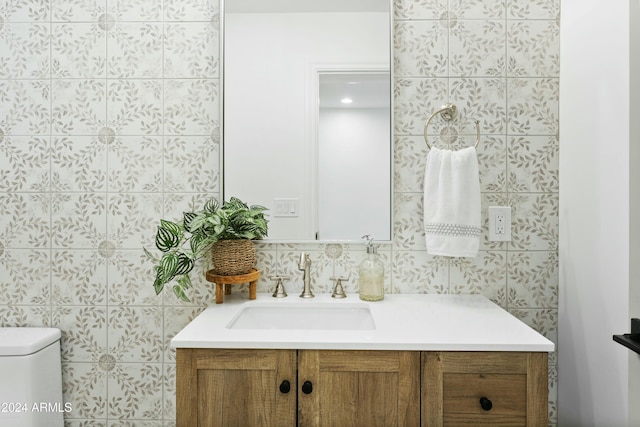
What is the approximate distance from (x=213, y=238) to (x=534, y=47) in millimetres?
1323

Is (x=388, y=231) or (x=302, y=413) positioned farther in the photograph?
(x=388, y=231)

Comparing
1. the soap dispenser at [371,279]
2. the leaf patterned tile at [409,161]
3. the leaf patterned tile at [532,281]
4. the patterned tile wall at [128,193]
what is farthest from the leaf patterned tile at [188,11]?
the leaf patterned tile at [532,281]

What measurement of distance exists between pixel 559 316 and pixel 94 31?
2010 millimetres

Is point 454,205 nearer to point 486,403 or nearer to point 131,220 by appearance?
point 486,403

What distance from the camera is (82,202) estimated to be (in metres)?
1.42

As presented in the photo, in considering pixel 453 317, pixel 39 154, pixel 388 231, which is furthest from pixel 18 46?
pixel 453 317

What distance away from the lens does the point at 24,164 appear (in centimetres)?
142

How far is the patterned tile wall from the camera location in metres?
1.41

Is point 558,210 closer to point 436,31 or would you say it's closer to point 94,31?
point 436,31

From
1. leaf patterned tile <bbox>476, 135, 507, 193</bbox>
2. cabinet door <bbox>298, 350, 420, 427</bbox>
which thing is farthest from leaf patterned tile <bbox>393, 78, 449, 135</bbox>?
cabinet door <bbox>298, 350, 420, 427</bbox>

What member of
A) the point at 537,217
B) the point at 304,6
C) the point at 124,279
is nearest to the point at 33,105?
the point at 124,279

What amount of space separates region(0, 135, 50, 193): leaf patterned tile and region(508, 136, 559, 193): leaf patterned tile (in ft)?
5.66

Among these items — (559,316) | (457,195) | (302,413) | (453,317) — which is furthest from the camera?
(559,316)

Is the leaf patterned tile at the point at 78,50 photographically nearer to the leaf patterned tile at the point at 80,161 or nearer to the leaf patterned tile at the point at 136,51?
the leaf patterned tile at the point at 136,51
